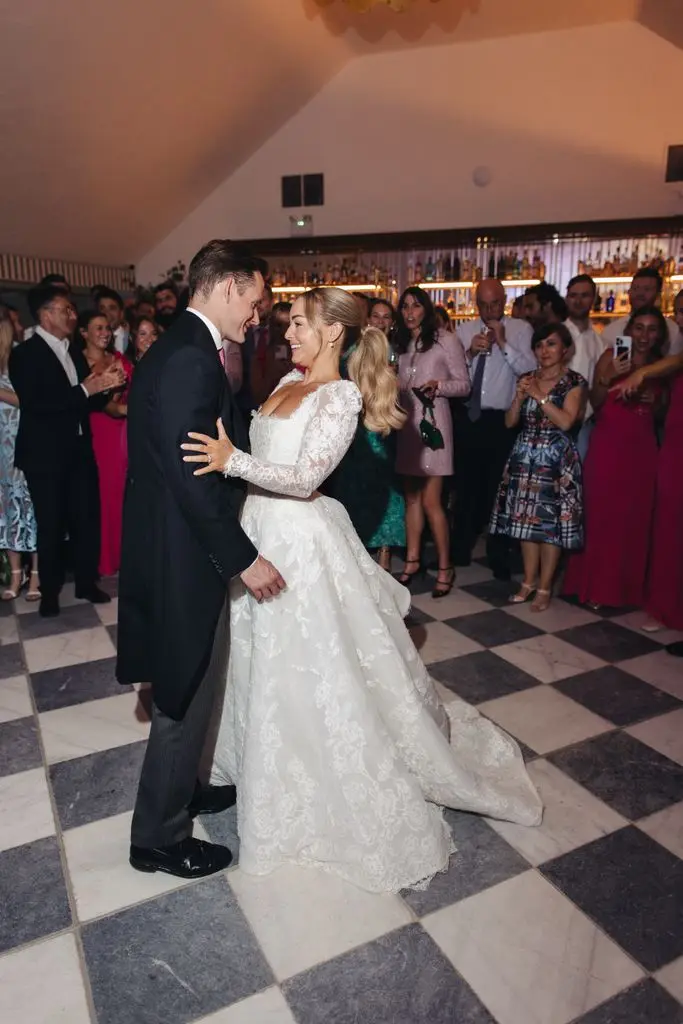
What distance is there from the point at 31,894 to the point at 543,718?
170 centimetres

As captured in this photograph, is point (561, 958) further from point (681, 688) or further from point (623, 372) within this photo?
point (623, 372)

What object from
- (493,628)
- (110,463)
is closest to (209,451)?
(493,628)

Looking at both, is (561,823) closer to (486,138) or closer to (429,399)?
(429,399)

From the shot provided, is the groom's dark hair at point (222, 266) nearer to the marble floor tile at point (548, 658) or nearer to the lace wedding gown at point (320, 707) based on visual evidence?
the lace wedding gown at point (320, 707)

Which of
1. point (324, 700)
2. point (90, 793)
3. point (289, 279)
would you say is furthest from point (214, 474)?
point (289, 279)

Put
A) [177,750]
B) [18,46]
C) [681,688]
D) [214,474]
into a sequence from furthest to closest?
[18,46] → [681,688] → [177,750] → [214,474]

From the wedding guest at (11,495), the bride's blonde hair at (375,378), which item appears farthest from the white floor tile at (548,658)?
the wedding guest at (11,495)

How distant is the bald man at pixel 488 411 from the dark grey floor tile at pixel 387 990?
8.77 feet

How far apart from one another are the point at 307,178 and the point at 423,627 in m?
6.32

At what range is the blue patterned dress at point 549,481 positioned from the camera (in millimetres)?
3420

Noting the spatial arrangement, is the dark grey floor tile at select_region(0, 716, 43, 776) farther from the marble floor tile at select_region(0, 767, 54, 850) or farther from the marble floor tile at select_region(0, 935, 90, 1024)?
the marble floor tile at select_region(0, 935, 90, 1024)

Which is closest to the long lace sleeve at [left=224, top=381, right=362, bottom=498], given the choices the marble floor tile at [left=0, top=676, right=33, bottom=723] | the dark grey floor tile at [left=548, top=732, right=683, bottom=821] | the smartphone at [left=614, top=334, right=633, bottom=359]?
the dark grey floor tile at [left=548, top=732, right=683, bottom=821]

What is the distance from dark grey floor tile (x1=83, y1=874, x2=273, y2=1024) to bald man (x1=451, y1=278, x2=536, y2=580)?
2733 mm

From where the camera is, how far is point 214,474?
1502 millimetres
